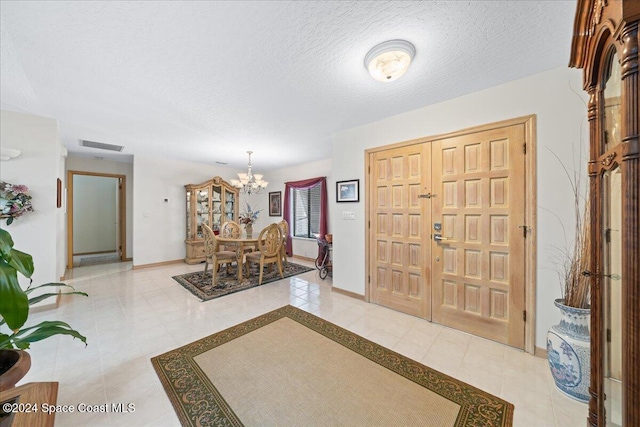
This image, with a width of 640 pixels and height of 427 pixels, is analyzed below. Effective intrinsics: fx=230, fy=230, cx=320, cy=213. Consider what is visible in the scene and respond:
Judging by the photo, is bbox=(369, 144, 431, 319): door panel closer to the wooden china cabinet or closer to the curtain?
the curtain

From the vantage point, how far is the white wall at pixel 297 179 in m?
5.23

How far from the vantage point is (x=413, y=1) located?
4.21 ft

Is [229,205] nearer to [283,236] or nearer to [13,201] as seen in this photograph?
[283,236]

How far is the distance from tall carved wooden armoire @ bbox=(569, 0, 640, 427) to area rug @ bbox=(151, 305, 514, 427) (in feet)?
2.32

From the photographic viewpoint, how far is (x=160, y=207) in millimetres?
5148

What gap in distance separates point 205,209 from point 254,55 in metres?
4.63

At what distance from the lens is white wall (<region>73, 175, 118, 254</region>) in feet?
20.7

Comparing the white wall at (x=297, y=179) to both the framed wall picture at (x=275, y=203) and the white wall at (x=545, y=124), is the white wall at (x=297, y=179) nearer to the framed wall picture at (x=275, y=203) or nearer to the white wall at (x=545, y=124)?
the framed wall picture at (x=275, y=203)

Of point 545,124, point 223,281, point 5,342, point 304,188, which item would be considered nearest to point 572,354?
point 545,124

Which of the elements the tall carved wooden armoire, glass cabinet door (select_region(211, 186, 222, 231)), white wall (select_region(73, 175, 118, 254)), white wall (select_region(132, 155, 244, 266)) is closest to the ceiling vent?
white wall (select_region(132, 155, 244, 266))

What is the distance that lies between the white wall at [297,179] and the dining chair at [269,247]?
1.37 meters

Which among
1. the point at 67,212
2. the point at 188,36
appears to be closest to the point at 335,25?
the point at 188,36

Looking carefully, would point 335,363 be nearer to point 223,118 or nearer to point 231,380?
point 231,380

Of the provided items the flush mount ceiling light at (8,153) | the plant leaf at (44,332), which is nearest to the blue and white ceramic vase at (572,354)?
the plant leaf at (44,332)
